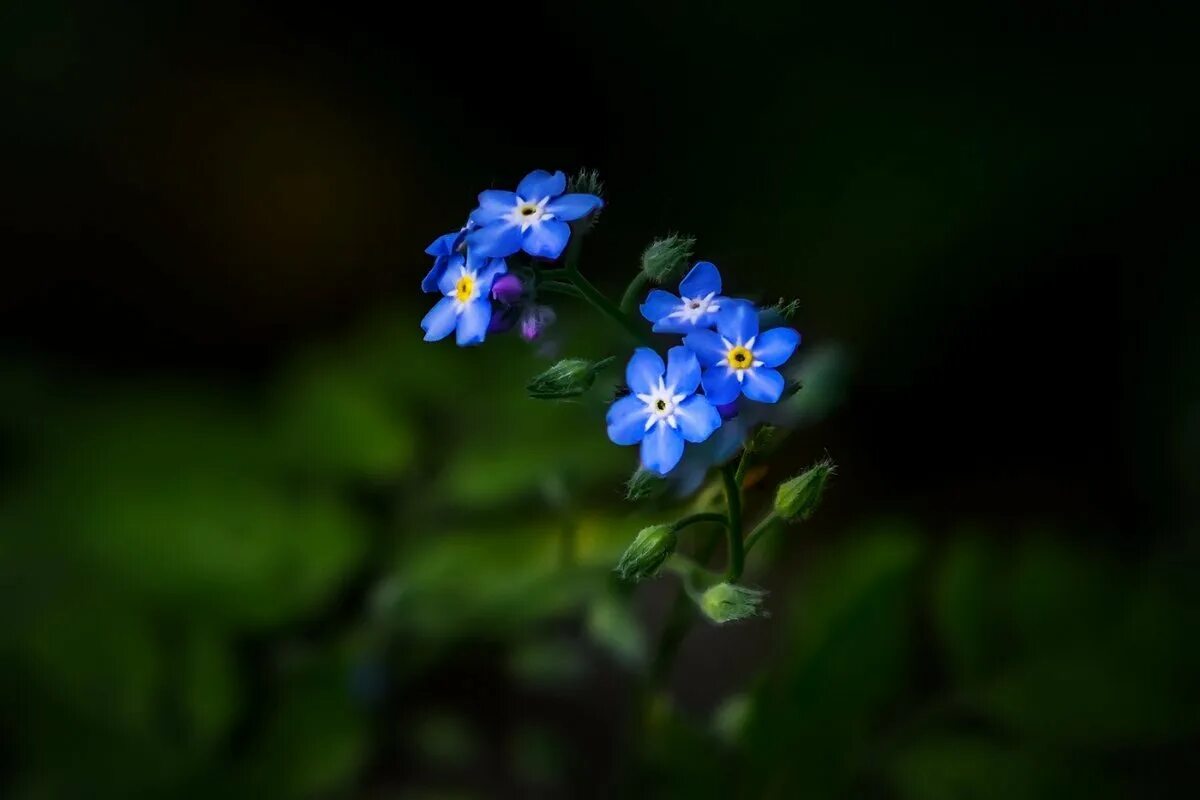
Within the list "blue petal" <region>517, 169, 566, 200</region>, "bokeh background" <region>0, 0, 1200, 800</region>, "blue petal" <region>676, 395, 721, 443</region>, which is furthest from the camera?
"bokeh background" <region>0, 0, 1200, 800</region>

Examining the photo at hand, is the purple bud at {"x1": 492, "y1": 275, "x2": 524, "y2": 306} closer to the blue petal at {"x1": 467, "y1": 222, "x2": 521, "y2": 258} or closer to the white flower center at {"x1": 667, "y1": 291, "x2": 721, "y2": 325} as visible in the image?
the blue petal at {"x1": 467, "y1": 222, "x2": 521, "y2": 258}

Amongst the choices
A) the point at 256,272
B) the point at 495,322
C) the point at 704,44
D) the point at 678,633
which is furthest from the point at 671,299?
the point at 256,272

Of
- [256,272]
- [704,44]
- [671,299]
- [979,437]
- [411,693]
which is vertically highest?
[256,272]

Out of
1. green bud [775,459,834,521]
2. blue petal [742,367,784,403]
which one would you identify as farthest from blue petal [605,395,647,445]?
green bud [775,459,834,521]

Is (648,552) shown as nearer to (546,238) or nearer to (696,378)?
(696,378)

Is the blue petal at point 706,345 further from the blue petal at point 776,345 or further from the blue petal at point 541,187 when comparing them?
the blue petal at point 541,187

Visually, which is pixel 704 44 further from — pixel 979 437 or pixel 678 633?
pixel 678 633

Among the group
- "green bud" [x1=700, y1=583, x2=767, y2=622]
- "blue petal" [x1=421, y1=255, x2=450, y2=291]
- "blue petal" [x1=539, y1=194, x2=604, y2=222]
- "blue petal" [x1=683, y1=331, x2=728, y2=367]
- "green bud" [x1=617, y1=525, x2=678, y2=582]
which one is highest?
"blue petal" [x1=421, y1=255, x2=450, y2=291]
